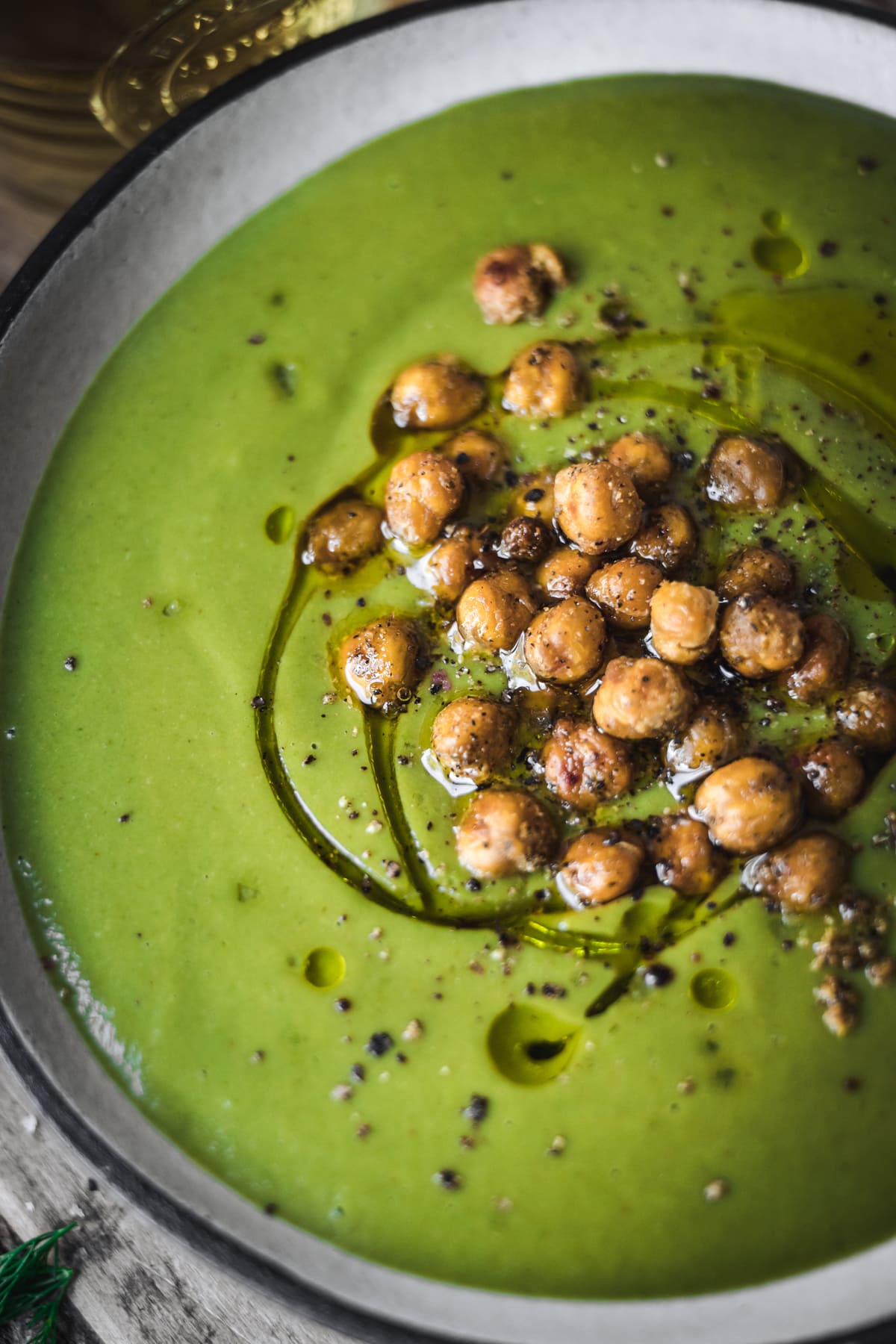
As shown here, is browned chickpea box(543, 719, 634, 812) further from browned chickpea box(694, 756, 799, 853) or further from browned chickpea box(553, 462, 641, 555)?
browned chickpea box(553, 462, 641, 555)

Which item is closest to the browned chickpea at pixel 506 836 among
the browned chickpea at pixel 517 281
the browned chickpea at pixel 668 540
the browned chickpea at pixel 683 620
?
the browned chickpea at pixel 683 620

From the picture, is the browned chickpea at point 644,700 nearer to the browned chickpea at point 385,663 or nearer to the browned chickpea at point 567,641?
the browned chickpea at point 567,641

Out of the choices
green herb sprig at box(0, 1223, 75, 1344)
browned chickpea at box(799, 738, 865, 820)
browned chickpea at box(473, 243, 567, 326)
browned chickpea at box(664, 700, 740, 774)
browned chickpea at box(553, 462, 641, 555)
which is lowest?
browned chickpea at box(799, 738, 865, 820)

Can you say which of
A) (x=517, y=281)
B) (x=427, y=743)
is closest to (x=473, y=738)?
(x=427, y=743)

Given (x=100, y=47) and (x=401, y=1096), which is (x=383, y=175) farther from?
(x=401, y=1096)

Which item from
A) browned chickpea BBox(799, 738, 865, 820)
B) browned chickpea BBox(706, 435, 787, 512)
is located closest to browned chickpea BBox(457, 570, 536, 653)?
browned chickpea BBox(706, 435, 787, 512)

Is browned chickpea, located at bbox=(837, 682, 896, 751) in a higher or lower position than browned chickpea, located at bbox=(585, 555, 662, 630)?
lower

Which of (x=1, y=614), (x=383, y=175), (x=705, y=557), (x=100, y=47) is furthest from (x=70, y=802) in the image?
(x=100, y=47)
